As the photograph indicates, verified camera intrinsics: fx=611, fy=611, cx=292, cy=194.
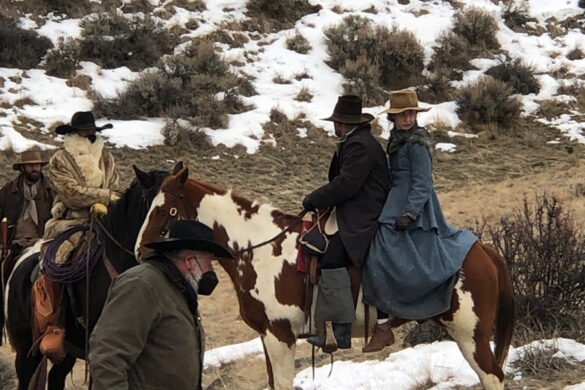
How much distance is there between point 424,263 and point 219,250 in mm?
2210

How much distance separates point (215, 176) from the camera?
43.1 feet

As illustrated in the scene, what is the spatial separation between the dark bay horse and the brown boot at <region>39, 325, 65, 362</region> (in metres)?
0.19

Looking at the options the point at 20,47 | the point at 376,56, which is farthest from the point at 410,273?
the point at 376,56

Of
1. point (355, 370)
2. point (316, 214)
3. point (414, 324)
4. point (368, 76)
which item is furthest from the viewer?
point (368, 76)

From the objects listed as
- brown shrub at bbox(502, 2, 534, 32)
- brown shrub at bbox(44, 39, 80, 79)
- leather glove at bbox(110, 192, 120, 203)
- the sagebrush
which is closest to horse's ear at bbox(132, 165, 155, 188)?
leather glove at bbox(110, 192, 120, 203)

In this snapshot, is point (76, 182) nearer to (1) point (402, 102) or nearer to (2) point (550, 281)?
(1) point (402, 102)

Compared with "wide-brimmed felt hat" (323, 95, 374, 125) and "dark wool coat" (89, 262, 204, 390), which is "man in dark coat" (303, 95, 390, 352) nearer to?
"wide-brimmed felt hat" (323, 95, 374, 125)

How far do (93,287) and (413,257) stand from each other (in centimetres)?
264

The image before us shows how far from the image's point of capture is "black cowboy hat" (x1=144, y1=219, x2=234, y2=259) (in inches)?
110

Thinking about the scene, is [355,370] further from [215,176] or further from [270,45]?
[270,45]

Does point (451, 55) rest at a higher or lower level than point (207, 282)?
lower

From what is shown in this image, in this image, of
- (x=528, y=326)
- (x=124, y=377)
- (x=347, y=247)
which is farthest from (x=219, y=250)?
(x=528, y=326)

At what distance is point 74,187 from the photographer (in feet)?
17.4

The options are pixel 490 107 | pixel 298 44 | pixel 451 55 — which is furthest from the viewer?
pixel 451 55
